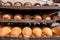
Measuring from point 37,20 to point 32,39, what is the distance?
0.15 m

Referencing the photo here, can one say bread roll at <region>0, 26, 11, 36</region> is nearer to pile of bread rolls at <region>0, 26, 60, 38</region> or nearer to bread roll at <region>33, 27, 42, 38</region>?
pile of bread rolls at <region>0, 26, 60, 38</region>

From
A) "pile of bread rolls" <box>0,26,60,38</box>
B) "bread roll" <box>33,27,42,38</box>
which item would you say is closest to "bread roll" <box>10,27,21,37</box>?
"pile of bread rolls" <box>0,26,60,38</box>

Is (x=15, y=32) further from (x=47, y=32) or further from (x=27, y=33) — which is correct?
(x=47, y=32)

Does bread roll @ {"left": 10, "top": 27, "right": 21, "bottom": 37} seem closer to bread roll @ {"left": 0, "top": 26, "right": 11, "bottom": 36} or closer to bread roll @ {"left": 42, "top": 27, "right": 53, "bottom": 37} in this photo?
bread roll @ {"left": 0, "top": 26, "right": 11, "bottom": 36}

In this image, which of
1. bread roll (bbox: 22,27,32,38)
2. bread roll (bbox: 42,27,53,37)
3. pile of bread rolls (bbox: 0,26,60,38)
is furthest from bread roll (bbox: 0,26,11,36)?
bread roll (bbox: 42,27,53,37)

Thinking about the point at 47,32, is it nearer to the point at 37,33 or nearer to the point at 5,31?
the point at 37,33

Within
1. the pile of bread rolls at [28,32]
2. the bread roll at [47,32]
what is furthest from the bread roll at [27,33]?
the bread roll at [47,32]

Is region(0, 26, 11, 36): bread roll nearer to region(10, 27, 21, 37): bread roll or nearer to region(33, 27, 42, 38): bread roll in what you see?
region(10, 27, 21, 37): bread roll

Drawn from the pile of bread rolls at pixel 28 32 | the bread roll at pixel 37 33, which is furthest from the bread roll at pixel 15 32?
the bread roll at pixel 37 33

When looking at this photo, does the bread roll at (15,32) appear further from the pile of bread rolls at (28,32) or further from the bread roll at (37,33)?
the bread roll at (37,33)

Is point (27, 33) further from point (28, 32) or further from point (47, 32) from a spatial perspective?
point (47, 32)

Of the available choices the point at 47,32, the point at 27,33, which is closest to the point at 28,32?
the point at 27,33

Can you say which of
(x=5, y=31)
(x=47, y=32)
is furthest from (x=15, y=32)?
(x=47, y=32)

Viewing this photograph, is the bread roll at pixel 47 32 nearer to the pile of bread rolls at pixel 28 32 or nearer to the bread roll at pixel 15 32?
the pile of bread rolls at pixel 28 32
